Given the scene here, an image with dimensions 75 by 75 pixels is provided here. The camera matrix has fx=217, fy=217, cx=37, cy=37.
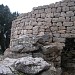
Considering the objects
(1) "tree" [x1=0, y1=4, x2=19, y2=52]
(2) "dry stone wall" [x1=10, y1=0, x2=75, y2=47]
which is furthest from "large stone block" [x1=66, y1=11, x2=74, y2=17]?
(1) "tree" [x1=0, y1=4, x2=19, y2=52]

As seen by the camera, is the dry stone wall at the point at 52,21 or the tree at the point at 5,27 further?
the tree at the point at 5,27

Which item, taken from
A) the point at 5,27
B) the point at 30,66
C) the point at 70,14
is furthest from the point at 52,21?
the point at 5,27

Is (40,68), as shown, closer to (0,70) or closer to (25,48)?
(0,70)

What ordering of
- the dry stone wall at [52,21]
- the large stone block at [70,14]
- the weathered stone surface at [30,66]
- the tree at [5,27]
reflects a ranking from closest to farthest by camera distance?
1. the weathered stone surface at [30,66]
2. the dry stone wall at [52,21]
3. the large stone block at [70,14]
4. the tree at [5,27]

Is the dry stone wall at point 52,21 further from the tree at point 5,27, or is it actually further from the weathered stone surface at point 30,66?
the tree at point 5,27

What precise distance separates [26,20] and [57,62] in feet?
8.39

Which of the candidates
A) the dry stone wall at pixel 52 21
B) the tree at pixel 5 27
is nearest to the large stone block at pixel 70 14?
the dry stone wall at pixel 52 21

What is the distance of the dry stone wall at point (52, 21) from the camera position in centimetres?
759

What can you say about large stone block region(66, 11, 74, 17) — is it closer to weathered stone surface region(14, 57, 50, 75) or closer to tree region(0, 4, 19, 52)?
weathered stone surface region(14, 57, 50, 75)

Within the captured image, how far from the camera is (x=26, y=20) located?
8422mm

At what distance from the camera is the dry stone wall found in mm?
7590

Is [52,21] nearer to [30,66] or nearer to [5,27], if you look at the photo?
[30,66]

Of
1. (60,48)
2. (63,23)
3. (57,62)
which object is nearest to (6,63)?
(57,62)

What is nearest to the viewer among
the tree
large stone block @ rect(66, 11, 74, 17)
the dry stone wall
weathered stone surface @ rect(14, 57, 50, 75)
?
weathered stone surface @ rect(14, 57, 50, 75)
